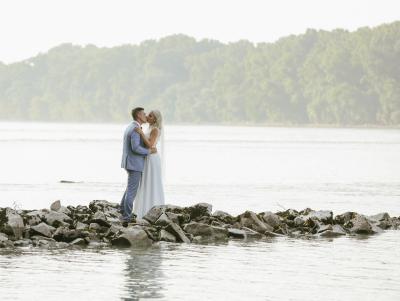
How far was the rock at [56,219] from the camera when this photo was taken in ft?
59.8

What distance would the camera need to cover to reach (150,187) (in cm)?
1928

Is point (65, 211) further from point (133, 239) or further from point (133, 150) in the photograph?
point (133, 239)

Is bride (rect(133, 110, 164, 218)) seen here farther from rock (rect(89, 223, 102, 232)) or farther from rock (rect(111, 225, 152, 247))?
rock (rect(111, 225, 152, 247))

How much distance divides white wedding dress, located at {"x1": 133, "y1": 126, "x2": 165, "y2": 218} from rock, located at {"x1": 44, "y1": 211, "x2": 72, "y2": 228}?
1.25 metres

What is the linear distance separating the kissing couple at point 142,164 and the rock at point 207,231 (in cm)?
104

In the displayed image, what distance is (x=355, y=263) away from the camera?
15.5m

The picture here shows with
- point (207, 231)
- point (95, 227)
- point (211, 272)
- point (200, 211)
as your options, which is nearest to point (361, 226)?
point (200, 211)

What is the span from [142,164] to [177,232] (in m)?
1.79

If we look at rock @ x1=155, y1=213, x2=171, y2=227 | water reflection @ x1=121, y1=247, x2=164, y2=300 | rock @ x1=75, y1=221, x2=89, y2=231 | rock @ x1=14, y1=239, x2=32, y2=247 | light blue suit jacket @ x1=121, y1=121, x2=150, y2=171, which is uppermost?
light blue suit jacket @ x1=121, y1=121, x2=150, y2=171

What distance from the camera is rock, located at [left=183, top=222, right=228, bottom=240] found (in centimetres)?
1822

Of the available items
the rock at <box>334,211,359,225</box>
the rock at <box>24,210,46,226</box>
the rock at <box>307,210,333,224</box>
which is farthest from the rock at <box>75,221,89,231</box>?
the rock at <box>334,211,359,225</box>

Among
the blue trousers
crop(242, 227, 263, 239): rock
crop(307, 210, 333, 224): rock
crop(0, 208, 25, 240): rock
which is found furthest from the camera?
crop(307, 210, 333, 224): rock

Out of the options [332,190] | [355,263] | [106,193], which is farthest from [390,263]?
[332,190]

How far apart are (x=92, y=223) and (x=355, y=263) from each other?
171 inches
